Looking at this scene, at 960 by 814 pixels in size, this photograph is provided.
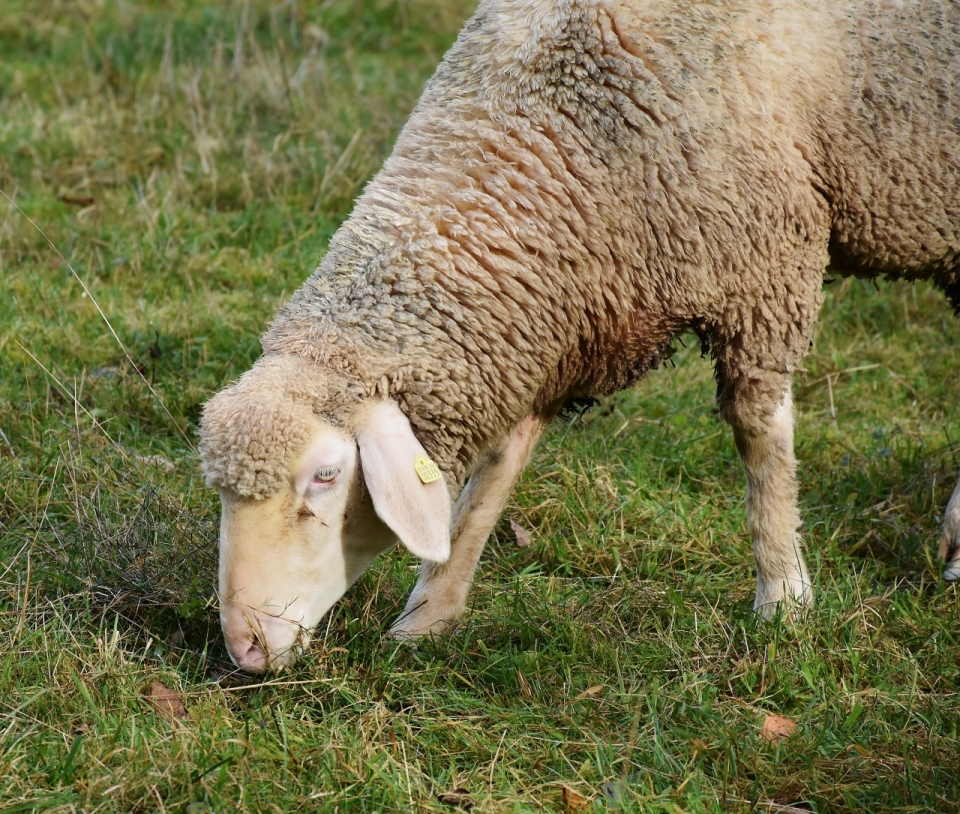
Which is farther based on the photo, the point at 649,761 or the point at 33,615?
the point at 33,615

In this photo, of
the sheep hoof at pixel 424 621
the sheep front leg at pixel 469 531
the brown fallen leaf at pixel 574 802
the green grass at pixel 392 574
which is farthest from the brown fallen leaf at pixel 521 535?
the brown fallen leaf at pixel 574 802

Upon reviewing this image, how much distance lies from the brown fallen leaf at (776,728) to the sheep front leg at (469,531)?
95cm

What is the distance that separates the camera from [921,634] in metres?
3.31

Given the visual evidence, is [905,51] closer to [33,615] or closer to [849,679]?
[849,679]

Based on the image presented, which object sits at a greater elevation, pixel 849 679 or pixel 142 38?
pixel 142 38

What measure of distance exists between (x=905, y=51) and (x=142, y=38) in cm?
518

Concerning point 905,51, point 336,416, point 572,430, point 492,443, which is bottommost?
point 572,430

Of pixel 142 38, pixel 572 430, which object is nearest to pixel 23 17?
pixel 142 38

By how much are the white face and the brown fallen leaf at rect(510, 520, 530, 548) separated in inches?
36.9

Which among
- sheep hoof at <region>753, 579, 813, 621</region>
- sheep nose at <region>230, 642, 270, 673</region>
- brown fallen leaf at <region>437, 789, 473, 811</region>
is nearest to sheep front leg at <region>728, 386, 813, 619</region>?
sheep hoof at <region>753, 579, 813, 621</region>

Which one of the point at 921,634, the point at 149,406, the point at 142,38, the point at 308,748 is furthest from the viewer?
the point at 142,38

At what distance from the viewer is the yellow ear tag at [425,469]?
2854mm

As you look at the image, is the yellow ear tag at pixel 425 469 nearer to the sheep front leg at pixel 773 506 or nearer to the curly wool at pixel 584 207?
the curly wool at pixel 584 207

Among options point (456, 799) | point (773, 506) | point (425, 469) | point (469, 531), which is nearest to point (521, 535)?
point (469, 531)
